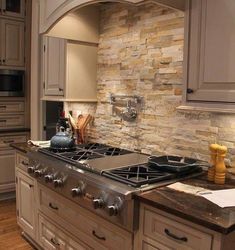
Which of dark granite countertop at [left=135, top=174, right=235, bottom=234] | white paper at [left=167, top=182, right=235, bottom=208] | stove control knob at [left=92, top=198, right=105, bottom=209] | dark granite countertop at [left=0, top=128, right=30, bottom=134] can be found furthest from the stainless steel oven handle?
dark granite countertop at [left=0, top=128, right=30, bottom=134]

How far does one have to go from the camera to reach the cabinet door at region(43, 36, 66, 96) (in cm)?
277

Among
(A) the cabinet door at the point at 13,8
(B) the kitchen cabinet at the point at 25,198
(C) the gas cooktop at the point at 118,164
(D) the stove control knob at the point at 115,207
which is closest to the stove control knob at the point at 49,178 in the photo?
(C) the gas cooktop at the point at 118,164

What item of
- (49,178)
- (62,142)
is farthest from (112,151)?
(49,178)

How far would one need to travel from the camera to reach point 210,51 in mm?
1558

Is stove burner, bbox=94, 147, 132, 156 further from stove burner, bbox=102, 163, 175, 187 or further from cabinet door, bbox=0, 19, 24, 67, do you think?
cabinet door, bbox=0, 19, 24, 67

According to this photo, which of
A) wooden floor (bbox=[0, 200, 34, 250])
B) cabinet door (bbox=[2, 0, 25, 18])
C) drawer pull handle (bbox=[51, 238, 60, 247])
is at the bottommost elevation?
wooden floor (bbox=[0, 200, 34, 250])

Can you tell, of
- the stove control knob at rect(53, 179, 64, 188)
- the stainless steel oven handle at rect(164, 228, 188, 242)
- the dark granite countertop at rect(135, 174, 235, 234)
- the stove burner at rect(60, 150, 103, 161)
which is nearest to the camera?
the dark granite countertop at rect(135, 174, 235, 234)

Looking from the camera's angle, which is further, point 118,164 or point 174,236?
point 118,164

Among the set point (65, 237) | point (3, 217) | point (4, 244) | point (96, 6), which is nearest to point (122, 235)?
point (65, 237)

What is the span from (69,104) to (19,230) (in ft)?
4.64

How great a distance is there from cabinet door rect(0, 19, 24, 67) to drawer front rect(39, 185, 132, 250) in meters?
2.10

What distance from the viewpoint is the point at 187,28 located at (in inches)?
65.3

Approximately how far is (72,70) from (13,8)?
5.72ft

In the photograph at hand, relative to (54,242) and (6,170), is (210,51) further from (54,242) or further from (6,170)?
(6,170)
